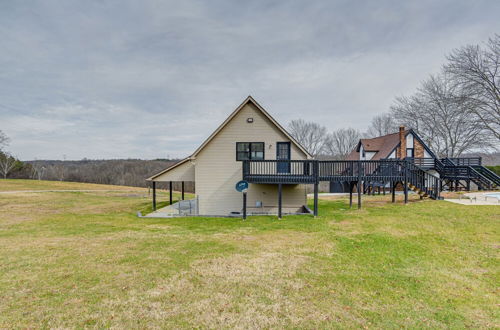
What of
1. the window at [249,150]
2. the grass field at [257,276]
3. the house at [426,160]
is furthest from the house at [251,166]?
the house at [426,160]

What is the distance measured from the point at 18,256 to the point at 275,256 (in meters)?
7.95

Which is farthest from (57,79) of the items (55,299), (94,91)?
(55,299)

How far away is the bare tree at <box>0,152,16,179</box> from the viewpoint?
46.8 m

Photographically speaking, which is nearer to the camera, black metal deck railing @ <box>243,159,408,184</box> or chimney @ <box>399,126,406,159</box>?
black metal deck railing @ <box>243,159,408,184</box>

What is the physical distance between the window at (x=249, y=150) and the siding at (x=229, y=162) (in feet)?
0.74

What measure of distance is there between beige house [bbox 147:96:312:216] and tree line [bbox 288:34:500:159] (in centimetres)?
2220

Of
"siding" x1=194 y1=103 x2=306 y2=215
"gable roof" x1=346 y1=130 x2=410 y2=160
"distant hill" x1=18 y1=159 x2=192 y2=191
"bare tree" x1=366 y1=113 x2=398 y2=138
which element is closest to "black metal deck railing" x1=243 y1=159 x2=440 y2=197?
"siding" x1=194 y1=103 x2=306 y2=215

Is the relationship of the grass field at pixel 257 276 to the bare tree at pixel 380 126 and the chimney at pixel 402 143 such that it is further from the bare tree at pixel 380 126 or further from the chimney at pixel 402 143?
the bare tree at pixel 380 126

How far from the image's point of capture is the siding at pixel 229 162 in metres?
14.2

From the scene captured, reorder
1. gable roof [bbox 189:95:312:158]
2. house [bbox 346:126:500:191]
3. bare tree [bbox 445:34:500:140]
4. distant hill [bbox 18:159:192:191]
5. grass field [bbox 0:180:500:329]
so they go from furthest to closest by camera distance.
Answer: distant hill [bbox 18:159:192:191] < bare tree [bbox 445:34:500:140] < house [bbox 346:126:500:191] < gable roof [bbox 189:95:312:158] < grass field [bbox 0:180:500:329]

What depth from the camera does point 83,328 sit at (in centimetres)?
368

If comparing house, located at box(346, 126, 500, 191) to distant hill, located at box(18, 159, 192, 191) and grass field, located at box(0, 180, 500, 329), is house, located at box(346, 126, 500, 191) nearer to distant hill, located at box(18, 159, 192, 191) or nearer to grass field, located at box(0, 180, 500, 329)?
grass field, located at box(0, 180, 500, 329)

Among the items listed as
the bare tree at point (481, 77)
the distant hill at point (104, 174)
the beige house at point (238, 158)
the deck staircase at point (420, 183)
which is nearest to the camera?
the beige house at point (238, 158)

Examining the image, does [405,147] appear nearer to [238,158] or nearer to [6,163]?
[238,158]
